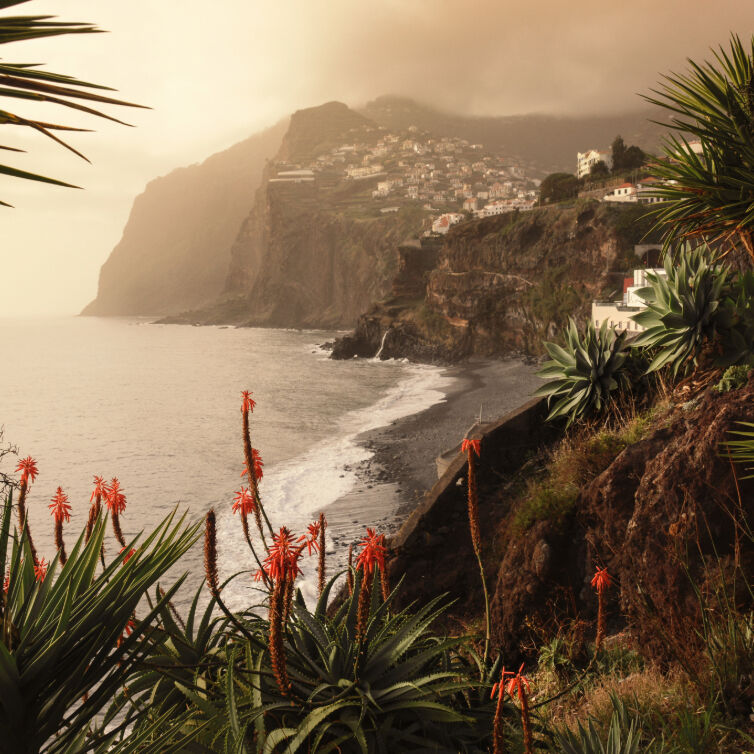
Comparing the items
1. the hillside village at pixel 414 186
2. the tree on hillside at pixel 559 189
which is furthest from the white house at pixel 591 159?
the tree on hillside at pixel 559 189

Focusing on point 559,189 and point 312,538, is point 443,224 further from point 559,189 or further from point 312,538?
point 312,538

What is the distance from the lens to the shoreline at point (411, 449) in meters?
17.2

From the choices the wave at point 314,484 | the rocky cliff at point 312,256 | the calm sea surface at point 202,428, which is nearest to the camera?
the wave at point 314,484

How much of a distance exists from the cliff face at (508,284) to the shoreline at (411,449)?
1488cm

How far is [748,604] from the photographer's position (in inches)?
160

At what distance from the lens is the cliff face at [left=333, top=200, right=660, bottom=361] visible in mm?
50875

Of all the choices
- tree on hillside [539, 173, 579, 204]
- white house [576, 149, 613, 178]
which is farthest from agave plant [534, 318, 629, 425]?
white house [576, 149, 613, 178]

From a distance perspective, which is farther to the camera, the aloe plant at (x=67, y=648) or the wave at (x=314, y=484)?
the wave at (x=314, y=484)

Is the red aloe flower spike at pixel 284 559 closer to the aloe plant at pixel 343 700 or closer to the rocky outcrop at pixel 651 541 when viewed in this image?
the aloe plant at pixel 343 700

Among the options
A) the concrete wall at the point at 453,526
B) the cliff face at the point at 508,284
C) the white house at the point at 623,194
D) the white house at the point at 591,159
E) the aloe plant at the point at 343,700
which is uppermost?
the white house at the point at 591,159

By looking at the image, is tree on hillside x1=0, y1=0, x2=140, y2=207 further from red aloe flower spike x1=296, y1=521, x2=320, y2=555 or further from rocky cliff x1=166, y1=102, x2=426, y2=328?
rocky cliff x1=166, y1=102, x2=426, y2=328

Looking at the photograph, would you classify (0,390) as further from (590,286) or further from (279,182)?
(279,182)

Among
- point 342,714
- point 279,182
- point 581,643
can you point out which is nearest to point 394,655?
point 342,714

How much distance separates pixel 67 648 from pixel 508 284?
6147cm
